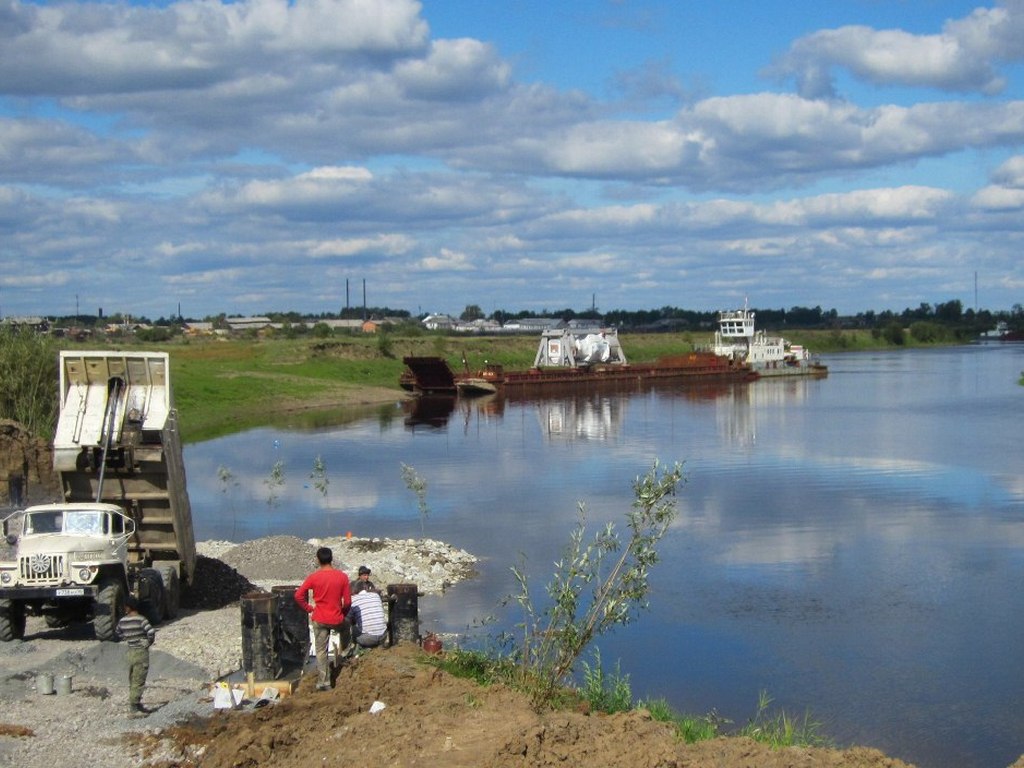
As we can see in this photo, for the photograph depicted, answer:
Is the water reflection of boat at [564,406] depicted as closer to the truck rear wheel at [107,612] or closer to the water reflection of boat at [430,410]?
the water reflection of boat at [430,410]

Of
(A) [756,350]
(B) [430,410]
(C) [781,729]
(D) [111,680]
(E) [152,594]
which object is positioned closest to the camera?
(D) [111,680]

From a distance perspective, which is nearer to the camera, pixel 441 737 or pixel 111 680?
pixel 441 737

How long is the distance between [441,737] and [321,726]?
1.72 m

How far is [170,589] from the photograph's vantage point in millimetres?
20938

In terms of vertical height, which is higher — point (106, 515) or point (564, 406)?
point (106, 515)

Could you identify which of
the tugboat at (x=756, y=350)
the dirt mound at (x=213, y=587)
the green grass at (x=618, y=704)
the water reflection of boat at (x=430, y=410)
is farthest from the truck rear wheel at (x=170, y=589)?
the tugboat at (x=756, y=350)

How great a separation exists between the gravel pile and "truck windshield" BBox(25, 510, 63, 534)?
1.58 meters

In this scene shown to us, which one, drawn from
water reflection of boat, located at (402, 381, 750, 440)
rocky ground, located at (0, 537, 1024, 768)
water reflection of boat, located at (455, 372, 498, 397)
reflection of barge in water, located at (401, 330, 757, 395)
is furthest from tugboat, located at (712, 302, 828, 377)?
rocky ground, located at (0, 537, 1024, 768)

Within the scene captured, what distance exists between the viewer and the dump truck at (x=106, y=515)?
18688mm

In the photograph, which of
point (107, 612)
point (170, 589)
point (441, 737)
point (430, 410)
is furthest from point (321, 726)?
point (430, 410)

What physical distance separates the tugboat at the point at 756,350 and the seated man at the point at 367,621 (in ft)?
347

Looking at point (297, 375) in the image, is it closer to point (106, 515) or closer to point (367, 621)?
A: point (106, 515)

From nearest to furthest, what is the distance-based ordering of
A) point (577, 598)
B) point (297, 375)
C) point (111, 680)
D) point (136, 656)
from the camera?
point (136, 656)
point (577, 598)
point (111, 680)
point (297, 375)

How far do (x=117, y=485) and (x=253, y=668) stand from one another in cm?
661
